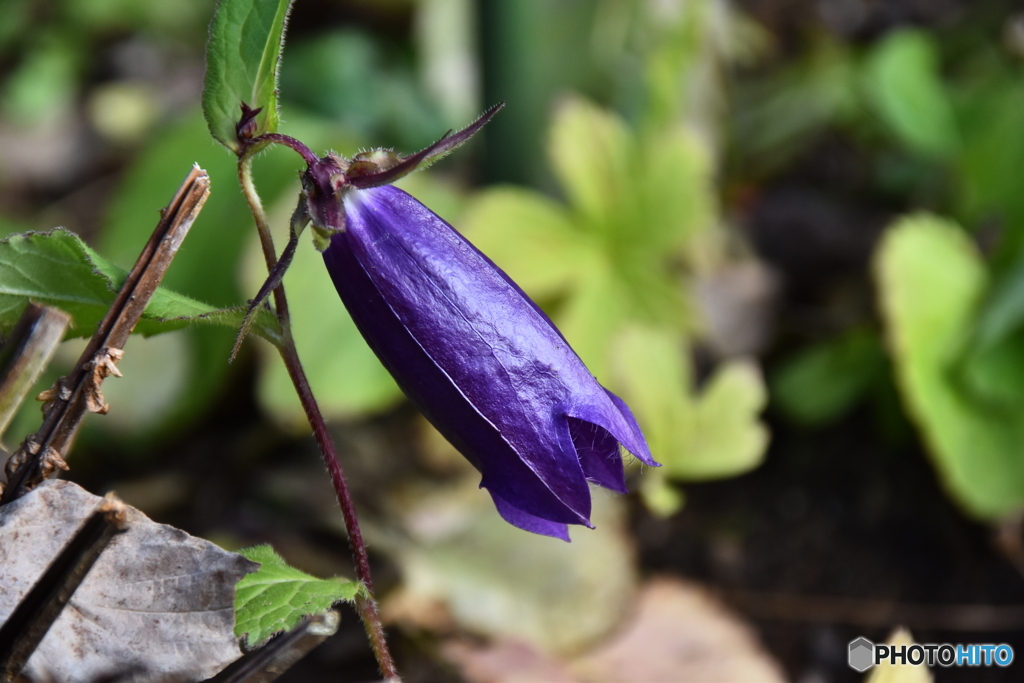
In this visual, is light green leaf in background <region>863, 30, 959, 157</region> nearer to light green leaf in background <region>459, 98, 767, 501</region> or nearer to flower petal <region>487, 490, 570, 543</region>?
light green leaf in background <region>459, 98, 767, 501</region>

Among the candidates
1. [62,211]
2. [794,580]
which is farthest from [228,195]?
[794,580]

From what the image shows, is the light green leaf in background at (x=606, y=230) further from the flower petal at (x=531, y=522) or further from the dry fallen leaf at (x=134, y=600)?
the dry fallen leaf at (x=134, y=600)

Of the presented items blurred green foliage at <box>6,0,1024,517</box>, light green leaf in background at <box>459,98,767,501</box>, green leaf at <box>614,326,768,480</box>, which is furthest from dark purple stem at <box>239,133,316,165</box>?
light green leaf in background at <box>459,98,767,501</box>

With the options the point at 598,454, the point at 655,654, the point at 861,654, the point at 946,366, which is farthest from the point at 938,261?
the point at 598,454

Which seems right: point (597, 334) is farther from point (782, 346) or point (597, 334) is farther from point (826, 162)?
point (826, 162)

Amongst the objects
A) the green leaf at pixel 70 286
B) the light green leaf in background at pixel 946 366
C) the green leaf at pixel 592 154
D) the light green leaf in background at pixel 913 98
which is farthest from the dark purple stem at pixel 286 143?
the light green leaf in background at pixel 913 98
